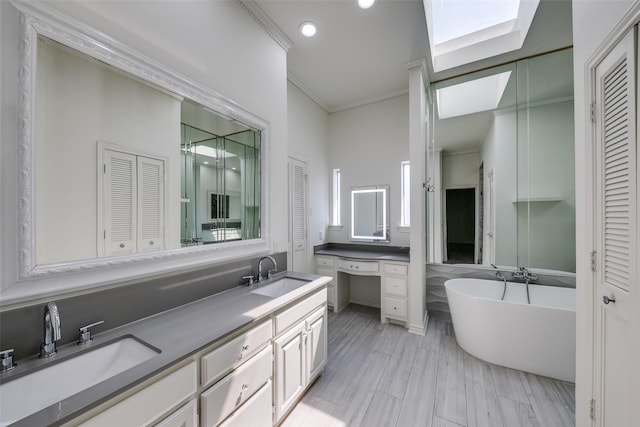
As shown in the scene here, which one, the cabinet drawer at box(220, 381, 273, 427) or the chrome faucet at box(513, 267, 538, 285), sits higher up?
the chrome faucet at box(513, 267, 538, 285)

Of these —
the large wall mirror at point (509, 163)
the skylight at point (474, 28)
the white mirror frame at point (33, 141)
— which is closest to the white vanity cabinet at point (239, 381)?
the white mirror frame at point (33, 141)

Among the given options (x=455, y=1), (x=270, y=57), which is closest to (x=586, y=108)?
(x=455, y=1)

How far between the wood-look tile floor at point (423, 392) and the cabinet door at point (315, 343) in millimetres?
167

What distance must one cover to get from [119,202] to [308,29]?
6.96ft

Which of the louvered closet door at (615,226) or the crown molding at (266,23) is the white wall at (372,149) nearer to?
the crown molding at (266,23)

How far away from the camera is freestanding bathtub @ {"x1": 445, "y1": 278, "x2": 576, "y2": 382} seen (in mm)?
1980

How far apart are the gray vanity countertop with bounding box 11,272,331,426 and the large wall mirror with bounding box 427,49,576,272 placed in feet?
8.56

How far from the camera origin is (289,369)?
1.56 meters

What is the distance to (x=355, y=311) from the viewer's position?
3.46 m

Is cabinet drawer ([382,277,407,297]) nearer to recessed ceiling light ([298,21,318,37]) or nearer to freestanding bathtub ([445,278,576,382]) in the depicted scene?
freestanding bathtub ([445,278,576,382])

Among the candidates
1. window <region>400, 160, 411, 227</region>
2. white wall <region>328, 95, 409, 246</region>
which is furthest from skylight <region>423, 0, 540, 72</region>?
window <region>400, 160, 411, 227</region>

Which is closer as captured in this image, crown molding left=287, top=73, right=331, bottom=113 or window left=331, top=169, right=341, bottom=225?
A: crown molding left=287, top=73, right=331, bottom=113

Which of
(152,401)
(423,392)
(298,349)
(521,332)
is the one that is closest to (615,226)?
(521,332)

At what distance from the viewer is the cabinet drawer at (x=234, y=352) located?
1.05 meters
